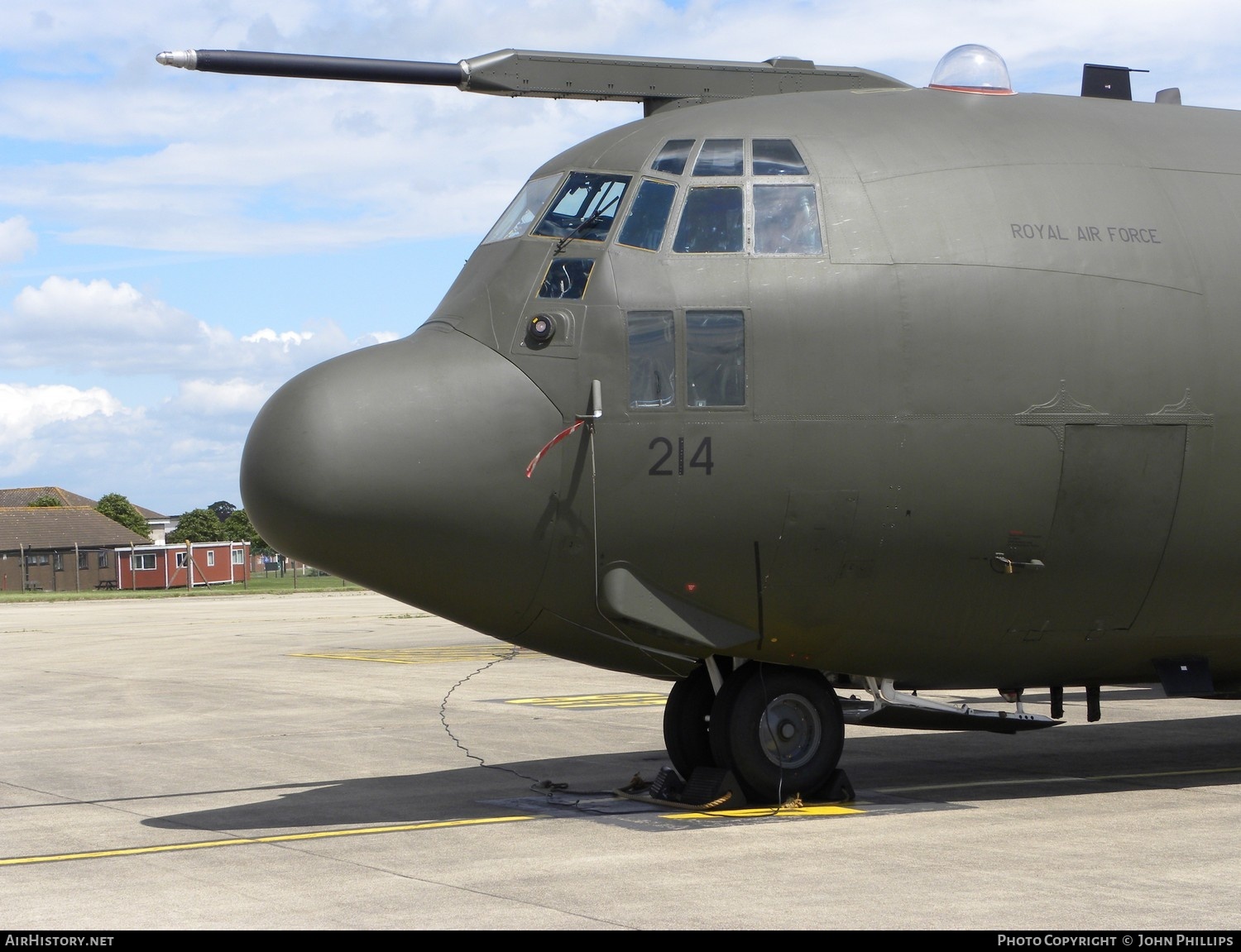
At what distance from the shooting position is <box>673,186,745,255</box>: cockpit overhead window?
11.2m

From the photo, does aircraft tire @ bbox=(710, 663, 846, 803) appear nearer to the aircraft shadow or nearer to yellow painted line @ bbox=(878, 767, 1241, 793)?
the aircraft shadow

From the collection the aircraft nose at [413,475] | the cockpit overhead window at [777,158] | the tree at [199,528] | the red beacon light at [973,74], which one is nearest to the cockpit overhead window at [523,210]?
the aircraft nose at [413,475]

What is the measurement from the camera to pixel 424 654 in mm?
30469

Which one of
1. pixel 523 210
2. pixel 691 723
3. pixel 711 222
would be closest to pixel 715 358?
pixel 711 222

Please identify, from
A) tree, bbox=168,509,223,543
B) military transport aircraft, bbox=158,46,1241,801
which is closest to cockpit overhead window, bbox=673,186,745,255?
military transport aircraft, bbox=158,46,1241,801

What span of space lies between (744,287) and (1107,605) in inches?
148

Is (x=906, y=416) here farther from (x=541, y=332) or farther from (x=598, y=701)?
(x=598, y=701)

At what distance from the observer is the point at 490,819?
37.8ft

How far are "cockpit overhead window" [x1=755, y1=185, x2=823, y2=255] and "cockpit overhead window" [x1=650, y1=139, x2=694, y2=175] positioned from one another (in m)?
0.58

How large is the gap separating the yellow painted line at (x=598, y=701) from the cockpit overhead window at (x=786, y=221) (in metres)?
9.97
